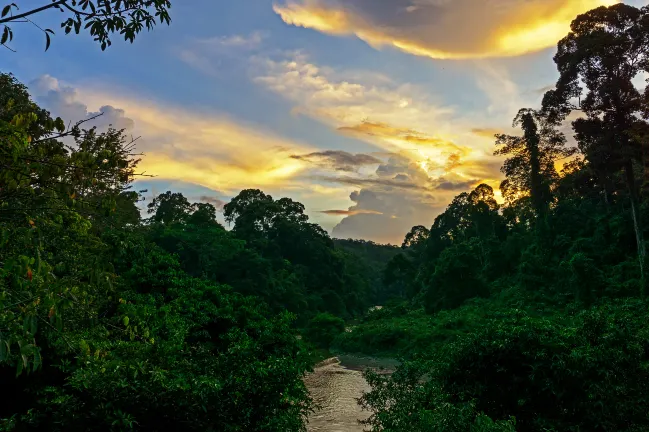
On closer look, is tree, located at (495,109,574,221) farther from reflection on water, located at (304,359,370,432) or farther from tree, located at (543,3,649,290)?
reflection on water, located at (304,359,370,432)

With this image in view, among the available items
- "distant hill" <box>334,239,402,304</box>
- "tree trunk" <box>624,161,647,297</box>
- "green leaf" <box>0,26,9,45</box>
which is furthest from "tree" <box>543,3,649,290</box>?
"distant hill" <box>334,239,402,304</box>

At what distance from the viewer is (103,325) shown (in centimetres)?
1112

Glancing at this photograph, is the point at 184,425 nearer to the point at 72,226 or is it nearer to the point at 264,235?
the point at 72,226

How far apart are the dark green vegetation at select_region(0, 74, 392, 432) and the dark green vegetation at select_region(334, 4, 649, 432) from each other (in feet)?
8.68

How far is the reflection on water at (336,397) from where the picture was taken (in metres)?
16.2

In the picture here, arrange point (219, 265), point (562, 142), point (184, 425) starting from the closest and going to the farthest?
point (184, 425)
point (562, 142)
point (219, 265)

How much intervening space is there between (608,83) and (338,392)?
24.0 m

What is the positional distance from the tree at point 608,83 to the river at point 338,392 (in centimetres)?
1780

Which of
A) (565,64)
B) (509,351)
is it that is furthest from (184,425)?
(565,64)

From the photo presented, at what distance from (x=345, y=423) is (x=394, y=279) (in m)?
61.2

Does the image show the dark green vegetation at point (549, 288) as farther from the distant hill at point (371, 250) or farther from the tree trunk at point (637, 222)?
the distant hill at point (371, 250)

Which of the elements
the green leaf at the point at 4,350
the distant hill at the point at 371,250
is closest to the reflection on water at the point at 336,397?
the green leaf at the point at 4,350

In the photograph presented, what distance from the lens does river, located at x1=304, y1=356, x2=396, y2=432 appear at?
16.4 m

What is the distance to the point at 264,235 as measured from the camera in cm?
6134
